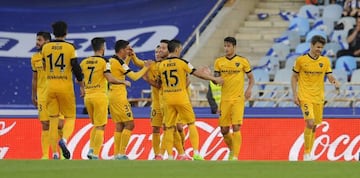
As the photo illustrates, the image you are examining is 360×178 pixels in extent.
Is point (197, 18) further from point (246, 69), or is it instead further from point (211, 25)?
point (246, 69)

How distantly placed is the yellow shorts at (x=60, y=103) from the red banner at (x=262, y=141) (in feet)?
13.9

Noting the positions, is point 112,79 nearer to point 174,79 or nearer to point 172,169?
point 174,79

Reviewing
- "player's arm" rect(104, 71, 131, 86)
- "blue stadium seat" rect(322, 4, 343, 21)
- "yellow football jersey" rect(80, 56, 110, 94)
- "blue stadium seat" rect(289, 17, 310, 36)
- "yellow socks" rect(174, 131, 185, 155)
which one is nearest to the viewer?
"player's arm" rect(104, 71, 131, 86)

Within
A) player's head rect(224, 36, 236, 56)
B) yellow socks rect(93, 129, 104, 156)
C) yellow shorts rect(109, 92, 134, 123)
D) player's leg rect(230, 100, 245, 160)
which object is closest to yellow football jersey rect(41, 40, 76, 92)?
yellow socks rect(93, 129, 104, 156)

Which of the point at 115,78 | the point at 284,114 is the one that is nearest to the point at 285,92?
the point at 284,114

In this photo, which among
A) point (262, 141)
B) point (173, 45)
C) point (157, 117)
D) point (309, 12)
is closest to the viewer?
point (173, 45)

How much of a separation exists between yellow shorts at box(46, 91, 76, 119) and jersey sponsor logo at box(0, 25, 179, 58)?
1385 cm

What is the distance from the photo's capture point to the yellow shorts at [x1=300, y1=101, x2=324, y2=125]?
20922mm

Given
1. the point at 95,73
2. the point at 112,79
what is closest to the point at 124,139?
the point at 95,73

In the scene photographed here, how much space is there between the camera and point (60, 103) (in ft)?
64.0

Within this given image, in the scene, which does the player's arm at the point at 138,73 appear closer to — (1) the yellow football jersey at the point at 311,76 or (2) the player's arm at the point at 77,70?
(2) the player's arm at the point at 77,70

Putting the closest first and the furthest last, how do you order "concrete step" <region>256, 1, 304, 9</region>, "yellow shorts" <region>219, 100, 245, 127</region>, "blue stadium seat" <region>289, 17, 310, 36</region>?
"yellow shorts" <region>219, 100, 245, 127</region>
"blue stadium seat" <region>289, 17, 310, 36</region>
"concrete step" <region>256, 1, 304, 9</region>

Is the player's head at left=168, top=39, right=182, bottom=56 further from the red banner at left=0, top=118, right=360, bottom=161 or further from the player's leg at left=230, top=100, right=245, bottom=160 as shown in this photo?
the red banner at left=0, top=118, right=360, bottom=161

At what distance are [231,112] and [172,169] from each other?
5.44m
